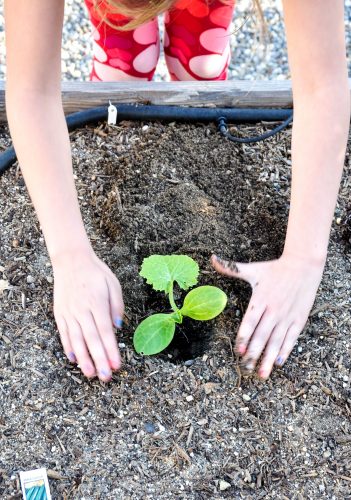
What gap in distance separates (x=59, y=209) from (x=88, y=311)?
23 centimetres

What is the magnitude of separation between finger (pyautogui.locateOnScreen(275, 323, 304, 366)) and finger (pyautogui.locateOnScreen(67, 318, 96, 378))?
1.31 feet

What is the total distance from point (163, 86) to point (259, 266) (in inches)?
26.8

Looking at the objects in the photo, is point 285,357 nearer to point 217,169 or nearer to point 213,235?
point 213,235

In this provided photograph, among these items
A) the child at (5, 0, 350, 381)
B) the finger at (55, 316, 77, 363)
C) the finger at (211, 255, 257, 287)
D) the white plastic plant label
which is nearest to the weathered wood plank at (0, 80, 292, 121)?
→ the child at (5, 0, 350, 381)

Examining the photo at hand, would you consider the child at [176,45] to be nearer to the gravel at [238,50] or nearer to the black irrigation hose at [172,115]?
the black irrigation hose at [172,115]

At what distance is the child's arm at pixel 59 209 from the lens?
4.57ft

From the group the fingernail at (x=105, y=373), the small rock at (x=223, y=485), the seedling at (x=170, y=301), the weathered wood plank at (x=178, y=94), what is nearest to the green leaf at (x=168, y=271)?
the seedling at (x=170, y=301)

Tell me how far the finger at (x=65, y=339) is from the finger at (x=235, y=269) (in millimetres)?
366

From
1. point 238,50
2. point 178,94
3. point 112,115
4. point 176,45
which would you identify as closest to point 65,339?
point 112,115

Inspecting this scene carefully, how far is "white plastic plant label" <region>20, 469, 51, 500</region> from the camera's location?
1310 millimetres

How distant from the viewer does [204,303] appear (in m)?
1.44

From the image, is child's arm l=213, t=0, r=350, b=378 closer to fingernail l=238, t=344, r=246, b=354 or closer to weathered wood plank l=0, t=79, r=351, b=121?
fingernail l=238, t=344, r=246, b=354

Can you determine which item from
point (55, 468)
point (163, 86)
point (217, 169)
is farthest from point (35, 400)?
point (163, 86)

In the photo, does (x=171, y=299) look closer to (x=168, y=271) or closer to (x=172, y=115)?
(x=168, y=271)
